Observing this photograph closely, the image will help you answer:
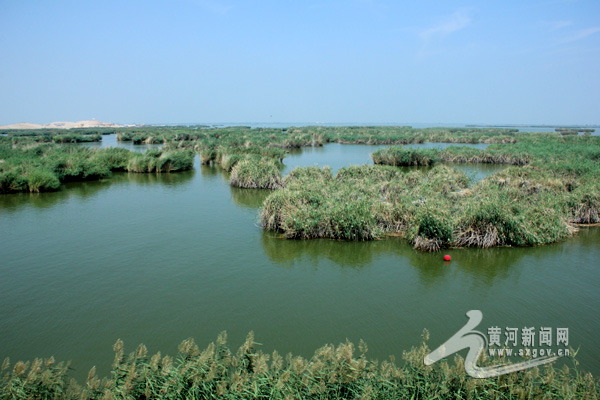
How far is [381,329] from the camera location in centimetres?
714

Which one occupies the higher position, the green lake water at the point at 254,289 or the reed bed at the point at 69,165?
the reed bed at the point at 69,165

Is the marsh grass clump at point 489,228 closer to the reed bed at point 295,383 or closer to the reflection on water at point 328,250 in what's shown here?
the reflection on water at point 328,250

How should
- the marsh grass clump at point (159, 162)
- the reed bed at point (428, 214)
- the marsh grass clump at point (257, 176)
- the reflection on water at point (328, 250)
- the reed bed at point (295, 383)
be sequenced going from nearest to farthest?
the reed bed at point (295, 383) → the reflection on water at point (328, 250) → the reed bed at point (428, 214) → the marsh grass clump at point (257, 176) → the marsh grass clump at point (159, 162)

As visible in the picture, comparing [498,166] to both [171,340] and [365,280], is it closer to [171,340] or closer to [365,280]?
[365,280]

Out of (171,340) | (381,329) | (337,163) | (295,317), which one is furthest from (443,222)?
(337,163)

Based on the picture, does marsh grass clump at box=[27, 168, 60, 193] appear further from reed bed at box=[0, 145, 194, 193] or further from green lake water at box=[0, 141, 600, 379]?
green lake water at box=[0, 141, 600, 379]

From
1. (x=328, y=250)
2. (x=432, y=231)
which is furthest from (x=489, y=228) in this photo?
(x=328, y=250)

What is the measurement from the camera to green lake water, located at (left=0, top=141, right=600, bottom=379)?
690 cm

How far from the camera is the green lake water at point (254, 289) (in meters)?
6.90

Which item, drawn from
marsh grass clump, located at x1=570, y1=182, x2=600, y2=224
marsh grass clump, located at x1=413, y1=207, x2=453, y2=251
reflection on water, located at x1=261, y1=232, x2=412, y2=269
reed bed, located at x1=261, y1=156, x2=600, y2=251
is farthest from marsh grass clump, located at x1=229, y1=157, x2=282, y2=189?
marsh grass clump, located at x1=570, y1=182, x2=600, y2=224

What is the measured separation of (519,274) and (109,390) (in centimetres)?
955

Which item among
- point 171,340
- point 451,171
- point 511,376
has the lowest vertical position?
point 171,340

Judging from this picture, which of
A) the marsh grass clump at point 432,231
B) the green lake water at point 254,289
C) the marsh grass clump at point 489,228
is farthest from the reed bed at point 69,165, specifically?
the marsh grass clump at point 489,228

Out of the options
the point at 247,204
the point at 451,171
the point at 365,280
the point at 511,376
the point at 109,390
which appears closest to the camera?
the point at 109,390
